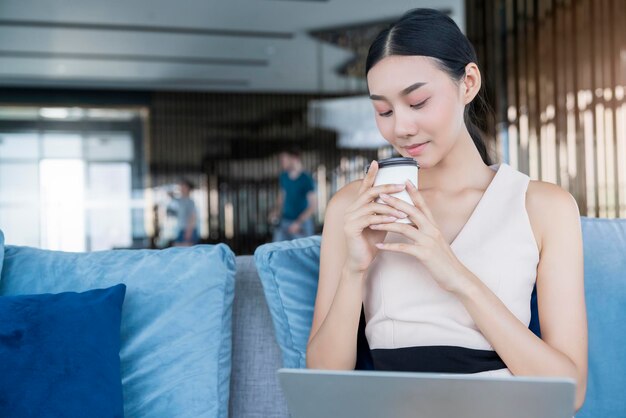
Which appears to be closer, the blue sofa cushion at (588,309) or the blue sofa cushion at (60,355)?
the blue sofa cushion at (60,355)

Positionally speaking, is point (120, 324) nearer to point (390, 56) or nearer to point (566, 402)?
point (390, 56)

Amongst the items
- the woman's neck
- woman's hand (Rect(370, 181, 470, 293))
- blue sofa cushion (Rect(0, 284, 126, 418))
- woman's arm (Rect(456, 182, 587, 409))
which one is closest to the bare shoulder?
woman's arm (Rect(456, 182, 587, 409))

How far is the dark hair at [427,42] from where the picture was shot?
1.17 meters

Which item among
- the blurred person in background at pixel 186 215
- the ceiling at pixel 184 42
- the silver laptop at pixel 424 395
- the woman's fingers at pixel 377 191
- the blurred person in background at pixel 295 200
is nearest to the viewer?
the silver laptop at pixel 424 395

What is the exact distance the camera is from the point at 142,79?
938 centimetres

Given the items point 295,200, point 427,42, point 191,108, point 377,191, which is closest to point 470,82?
point 427,42

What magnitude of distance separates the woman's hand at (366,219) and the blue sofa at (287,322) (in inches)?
13.9

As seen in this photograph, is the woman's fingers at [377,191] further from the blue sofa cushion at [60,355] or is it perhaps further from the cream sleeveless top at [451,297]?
the blue sofa cushion at [60,355]

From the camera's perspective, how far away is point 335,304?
44.6 inches

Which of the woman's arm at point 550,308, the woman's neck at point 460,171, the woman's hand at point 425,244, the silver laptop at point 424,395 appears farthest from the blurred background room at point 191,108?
the silver laptop at point 424,395

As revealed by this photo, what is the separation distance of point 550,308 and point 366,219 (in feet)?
1.17

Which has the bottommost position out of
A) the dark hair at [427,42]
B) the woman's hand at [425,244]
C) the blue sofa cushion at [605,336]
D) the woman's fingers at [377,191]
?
the blue sofa cushion at [605,336]

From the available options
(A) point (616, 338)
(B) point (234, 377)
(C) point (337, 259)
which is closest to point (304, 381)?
(C) point (337, 259)

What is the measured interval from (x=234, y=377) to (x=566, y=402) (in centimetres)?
94
